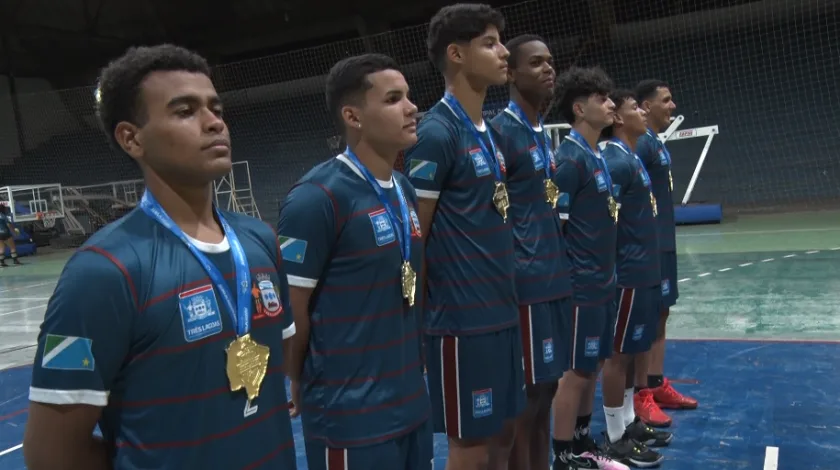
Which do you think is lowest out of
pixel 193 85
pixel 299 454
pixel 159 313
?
pixel 299 454

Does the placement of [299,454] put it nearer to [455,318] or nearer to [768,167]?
[455,318]

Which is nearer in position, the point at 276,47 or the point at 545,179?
the point at 545,179

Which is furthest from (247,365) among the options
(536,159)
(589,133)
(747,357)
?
(747,357)

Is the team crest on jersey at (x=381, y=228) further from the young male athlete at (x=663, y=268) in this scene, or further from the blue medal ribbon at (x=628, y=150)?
the young male athlete at (x=663, y=268)

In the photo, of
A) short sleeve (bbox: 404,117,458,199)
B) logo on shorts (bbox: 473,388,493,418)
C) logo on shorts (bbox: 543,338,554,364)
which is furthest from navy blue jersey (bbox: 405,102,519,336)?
logo on shorts (bbox: 543,338,554,364)

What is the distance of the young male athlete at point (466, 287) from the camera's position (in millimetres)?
2334

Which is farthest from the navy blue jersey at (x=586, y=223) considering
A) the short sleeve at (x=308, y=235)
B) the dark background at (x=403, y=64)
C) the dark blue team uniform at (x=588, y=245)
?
the dark background at (x=403, y=64)

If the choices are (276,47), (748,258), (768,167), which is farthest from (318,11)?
(748,258)

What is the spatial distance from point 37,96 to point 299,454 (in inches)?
876

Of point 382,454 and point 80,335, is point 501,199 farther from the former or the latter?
point 80,335

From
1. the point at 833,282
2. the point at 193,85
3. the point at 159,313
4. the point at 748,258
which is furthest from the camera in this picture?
the point at 748,258

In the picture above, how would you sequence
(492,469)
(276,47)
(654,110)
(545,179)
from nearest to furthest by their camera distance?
(492,469)
(545,179)
(654,110)
(276,47)

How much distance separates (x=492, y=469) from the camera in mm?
2533

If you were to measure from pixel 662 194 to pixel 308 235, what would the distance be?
2.83 meters
